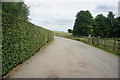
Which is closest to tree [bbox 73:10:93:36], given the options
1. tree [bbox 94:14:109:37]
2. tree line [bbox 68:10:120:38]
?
tree line [bbox 68:10:120:38]

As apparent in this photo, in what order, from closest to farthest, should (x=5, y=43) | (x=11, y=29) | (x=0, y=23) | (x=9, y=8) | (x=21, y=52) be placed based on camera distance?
(x=0, y=23) < (x=5, y=43) < (x=11, y=29) < (x=21, y=52) < (x=9, y=8)

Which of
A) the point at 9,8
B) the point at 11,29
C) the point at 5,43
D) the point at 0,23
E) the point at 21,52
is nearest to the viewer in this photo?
the point at 0,23

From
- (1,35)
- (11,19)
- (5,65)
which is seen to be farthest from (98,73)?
(11,19)

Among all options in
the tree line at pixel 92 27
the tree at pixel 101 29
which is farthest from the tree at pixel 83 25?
the tree at pixel 101 29

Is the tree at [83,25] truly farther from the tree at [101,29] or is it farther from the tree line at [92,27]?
the tree at [101,29]

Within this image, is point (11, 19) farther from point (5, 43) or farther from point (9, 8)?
point (9, 8)

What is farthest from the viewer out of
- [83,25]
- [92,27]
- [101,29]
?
[101,29]

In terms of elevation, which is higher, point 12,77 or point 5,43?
point 5,43

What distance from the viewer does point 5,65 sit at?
3.64 m

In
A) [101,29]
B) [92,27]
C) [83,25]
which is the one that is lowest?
[101,29]

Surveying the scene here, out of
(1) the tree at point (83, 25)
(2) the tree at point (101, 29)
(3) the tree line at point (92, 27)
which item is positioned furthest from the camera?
(2) the tree at point (101, 29)

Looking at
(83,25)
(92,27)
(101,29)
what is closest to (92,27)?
(92,27)

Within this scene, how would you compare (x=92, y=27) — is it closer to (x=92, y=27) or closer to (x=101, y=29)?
(x=92, y=27)

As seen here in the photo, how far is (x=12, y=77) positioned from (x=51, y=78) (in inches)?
64.1
